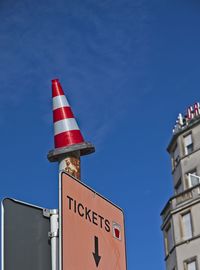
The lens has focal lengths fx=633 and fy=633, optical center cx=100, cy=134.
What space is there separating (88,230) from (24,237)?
0.34 meters

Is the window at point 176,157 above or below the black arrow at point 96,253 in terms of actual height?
above

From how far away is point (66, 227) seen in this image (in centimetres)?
314

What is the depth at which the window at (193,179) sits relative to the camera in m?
36.3

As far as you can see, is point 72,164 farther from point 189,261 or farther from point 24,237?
point 189,261

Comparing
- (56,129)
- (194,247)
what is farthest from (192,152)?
(56,129)

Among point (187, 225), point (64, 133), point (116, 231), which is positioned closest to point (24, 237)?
point (116, 231)

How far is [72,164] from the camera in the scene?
3.72 metres

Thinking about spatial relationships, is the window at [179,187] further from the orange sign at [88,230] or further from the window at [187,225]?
the orange sign at [88,230]

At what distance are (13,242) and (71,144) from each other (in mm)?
885

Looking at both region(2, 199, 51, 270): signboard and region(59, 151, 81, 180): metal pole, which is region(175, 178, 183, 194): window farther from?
region(2, 199, 51, 270): signboard

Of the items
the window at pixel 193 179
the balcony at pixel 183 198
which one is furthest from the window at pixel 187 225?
the window at pixel 193 179

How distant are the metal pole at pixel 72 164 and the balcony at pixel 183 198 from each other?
32.2m

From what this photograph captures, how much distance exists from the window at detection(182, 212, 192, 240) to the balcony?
820 mm

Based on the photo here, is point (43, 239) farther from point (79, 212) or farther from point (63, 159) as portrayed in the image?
point (63, 159)
